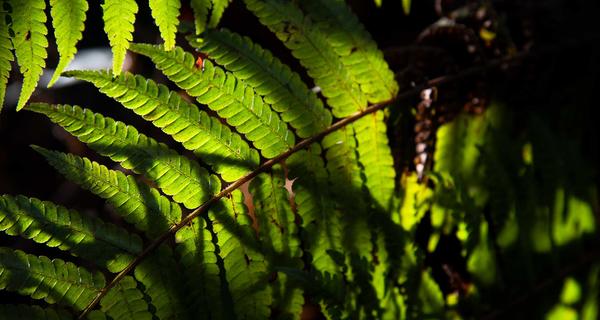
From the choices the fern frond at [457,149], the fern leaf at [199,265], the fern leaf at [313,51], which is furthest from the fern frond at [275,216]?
the fern frond at [457,149]

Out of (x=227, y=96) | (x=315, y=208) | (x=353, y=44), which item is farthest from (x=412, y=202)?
(x=227, y=96)

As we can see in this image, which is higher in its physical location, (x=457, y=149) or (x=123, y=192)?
(x=123, y=192)

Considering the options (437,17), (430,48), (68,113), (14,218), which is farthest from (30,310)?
(437,17)

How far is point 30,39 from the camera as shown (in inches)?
38.5

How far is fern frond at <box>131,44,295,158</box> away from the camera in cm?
105

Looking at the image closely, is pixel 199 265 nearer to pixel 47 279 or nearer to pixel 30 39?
pixel 47 279

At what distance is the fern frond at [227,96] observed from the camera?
1.05 m

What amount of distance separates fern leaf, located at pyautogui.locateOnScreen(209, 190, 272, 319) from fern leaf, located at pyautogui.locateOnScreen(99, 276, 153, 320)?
0.54 ft

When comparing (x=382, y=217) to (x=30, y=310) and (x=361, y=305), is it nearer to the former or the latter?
(x=361, y=305)

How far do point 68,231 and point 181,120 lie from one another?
0.89 ft

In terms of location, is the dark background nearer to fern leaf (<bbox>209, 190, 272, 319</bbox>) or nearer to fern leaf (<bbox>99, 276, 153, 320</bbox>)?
fern leaf (<bbox>209, 190, 272, 319</bbox>)

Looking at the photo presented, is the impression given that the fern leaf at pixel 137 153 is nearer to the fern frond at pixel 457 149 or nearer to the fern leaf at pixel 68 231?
the fern leaf at pixel 68 231

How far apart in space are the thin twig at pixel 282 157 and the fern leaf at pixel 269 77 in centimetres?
3

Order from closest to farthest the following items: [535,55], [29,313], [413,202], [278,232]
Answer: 1. [29,313]
2. [278,232]
3. [413,202]
4. [535,55]
